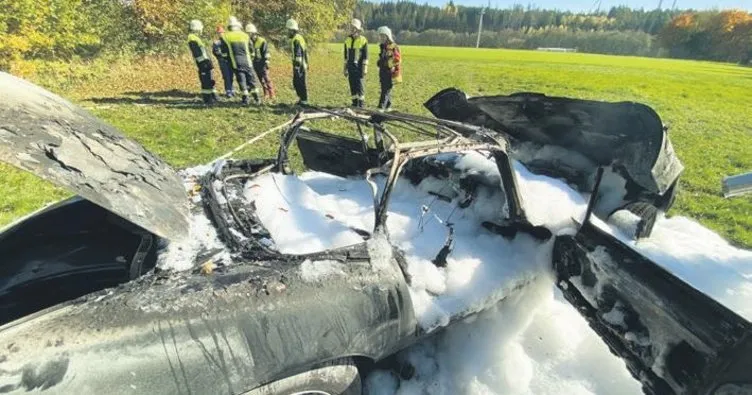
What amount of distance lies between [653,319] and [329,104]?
32.7 ft

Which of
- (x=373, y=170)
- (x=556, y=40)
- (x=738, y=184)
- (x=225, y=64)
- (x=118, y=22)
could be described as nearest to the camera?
(x=373, y=170)

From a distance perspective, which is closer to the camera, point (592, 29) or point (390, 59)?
point (390, 59)

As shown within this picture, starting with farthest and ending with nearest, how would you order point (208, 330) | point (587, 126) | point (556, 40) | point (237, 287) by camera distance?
point (556, 40), point (587, 126), point (237, 287), point (208, 330)

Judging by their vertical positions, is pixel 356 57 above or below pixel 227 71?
above

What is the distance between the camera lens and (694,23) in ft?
196

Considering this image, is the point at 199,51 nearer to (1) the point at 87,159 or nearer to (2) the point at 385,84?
(2) the point at 385,84

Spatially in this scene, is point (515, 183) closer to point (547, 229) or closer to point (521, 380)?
point (547, 229)

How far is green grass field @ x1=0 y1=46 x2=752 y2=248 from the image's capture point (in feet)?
18.2

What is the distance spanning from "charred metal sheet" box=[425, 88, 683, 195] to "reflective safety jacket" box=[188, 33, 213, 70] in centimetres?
724

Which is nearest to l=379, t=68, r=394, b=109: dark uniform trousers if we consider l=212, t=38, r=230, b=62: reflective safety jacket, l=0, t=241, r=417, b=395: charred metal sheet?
l=212, t=38, r=230, b=62: reflective safety jacket

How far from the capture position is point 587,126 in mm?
4027

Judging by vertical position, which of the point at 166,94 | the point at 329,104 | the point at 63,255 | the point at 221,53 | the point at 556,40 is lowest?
the point at 556,40

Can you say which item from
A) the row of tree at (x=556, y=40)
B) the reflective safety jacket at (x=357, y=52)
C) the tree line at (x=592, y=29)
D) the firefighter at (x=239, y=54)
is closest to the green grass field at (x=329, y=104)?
the firefighter at (x=239, y=54)

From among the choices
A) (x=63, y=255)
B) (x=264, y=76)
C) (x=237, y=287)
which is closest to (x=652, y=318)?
(x=237, y=287)
